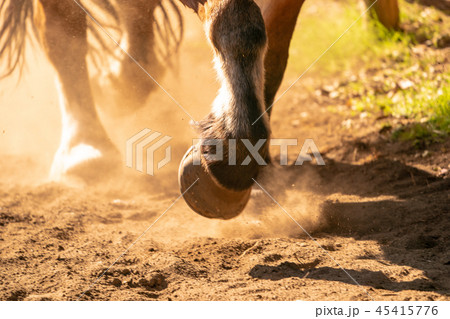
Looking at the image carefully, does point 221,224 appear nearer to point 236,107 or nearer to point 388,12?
point 236,107

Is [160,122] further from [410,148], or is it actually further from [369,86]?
[369,86]

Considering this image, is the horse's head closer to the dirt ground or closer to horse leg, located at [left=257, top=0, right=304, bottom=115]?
the dirt ground

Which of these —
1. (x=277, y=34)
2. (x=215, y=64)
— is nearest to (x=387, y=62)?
(x=277, y=34)

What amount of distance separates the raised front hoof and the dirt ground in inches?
2.4

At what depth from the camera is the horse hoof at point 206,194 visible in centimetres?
220

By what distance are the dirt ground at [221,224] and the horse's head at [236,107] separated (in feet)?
1.23

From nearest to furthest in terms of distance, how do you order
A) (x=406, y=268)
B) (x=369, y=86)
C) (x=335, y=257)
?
(x=406, y=268), (x=335, y=257), (x=369, y=86)

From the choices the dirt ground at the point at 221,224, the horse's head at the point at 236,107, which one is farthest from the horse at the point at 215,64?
the dirt ground at the point at 221,224

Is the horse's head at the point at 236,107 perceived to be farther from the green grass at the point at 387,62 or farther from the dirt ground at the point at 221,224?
the green grass at the point at 387,62

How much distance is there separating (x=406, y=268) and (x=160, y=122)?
205 centimetres

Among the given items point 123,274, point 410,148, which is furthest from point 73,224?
point 410,148

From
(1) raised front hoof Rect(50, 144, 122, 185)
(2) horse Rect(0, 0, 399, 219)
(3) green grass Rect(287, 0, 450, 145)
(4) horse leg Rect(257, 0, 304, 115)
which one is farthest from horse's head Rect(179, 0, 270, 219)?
(3) green grass Rect(287, 0, 450, 145)

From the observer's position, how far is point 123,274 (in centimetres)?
218
